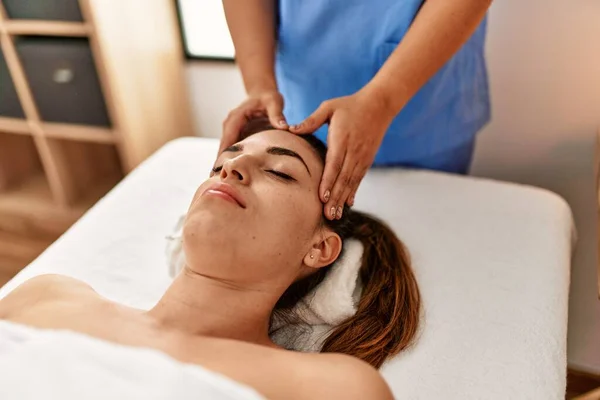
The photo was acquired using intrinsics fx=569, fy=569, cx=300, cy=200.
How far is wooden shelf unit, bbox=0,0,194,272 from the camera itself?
184 centimetres

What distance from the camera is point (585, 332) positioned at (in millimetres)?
1609

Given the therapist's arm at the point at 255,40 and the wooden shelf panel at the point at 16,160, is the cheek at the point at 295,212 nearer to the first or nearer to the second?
the therapist's arm at the point at 255,40

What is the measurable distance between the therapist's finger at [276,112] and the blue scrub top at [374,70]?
A: 5.4 inches

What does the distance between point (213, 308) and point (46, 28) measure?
129 centimetres

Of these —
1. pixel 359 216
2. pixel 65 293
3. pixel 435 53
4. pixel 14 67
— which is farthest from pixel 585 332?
pixel 14 67

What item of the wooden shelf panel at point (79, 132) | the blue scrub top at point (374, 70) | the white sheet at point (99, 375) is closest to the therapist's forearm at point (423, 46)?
→ the blue scrub top at point (374, 70)

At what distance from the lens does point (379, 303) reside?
113 cm

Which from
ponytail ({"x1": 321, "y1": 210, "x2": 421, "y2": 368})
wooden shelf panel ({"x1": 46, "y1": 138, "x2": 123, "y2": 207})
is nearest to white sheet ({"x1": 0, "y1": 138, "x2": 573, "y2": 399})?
ponytail ({"x1": 321, "y1": 210, "x2": 421, "y2": 368})

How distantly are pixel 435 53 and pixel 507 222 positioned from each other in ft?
1.49

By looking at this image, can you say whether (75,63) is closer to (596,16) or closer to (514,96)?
(514,96)

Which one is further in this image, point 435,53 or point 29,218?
point 29,218

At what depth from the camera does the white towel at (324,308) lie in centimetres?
109

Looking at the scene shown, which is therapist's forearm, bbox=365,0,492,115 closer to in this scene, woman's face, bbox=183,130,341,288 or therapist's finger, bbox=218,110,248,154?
woman's face, bbox=183,130,341,288

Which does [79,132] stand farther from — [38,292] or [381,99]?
[381,99]
